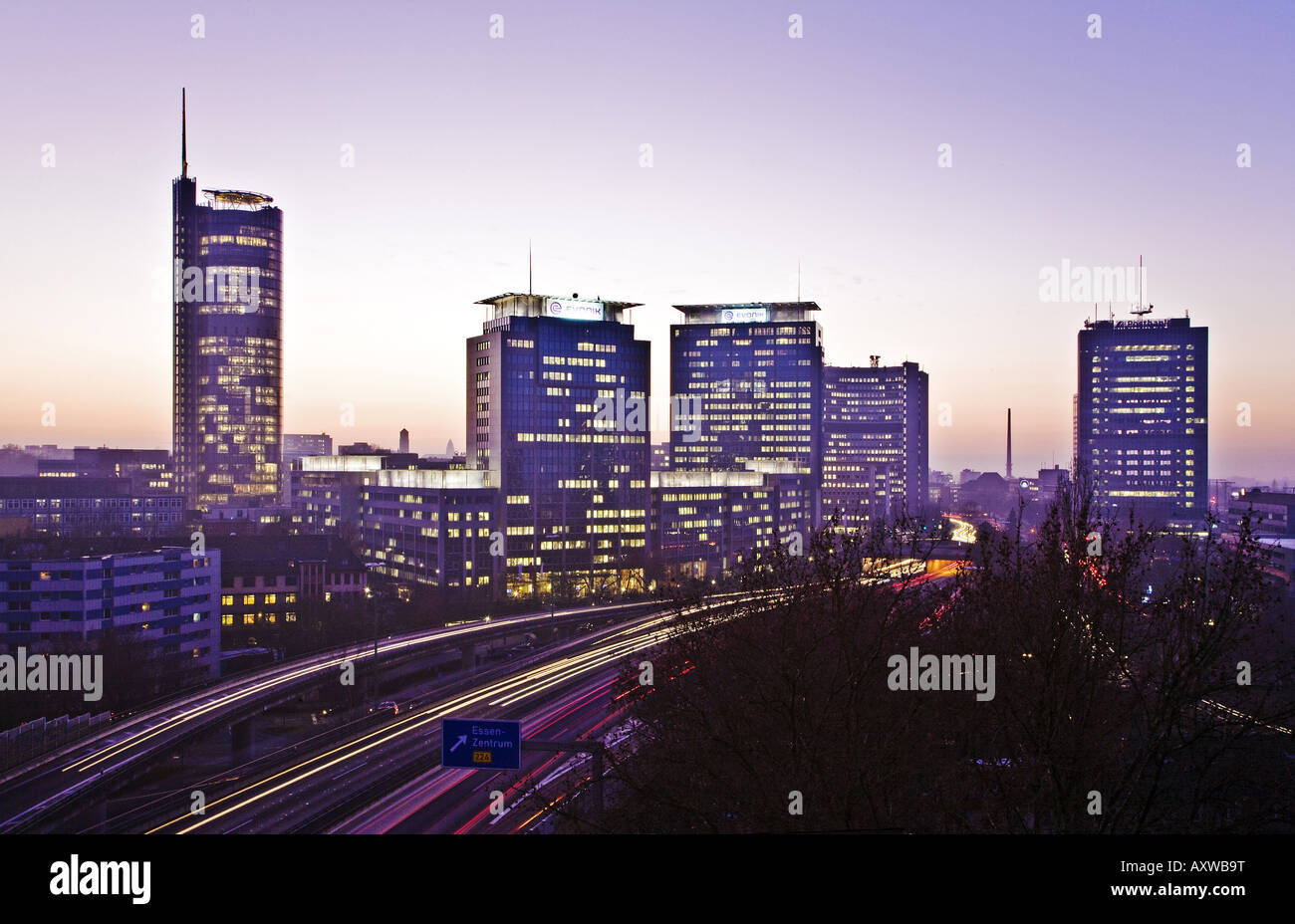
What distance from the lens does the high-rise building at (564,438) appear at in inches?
3767

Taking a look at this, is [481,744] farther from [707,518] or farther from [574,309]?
[707,518]

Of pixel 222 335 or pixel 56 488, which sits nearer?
pixel 56 488

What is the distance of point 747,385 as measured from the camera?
151500mm

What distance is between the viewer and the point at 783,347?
149625 millimetres

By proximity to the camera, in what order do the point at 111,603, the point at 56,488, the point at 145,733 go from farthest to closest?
the point at 56,488 < the point at 111,603 < the point at 145,733

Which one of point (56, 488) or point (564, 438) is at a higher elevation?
point (564, 438)

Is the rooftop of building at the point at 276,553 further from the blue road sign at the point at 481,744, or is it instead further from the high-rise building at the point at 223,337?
the high-rise building at the point at 223,337

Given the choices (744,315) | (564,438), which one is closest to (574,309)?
(564,438)

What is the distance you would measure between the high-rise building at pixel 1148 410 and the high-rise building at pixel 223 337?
492 ft

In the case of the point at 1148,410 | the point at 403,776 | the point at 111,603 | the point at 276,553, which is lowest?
the point at 403,776

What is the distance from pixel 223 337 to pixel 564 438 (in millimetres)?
100746

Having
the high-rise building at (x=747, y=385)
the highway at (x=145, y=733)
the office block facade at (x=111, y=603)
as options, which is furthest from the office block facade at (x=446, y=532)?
the high-rise building at (x=747, y=385)
